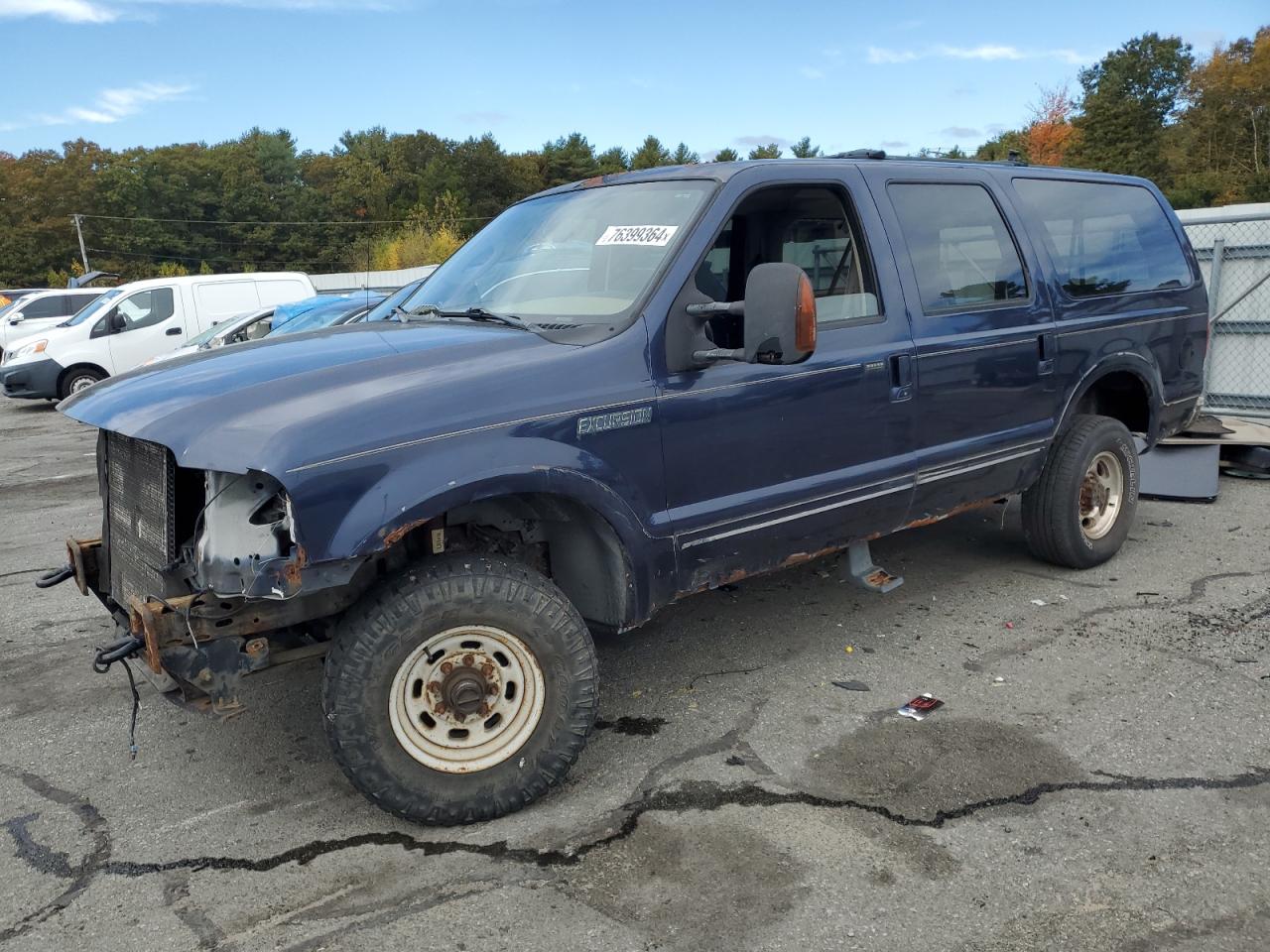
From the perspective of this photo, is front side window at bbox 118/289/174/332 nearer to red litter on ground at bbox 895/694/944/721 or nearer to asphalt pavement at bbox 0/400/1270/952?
asphalt pavement at bbox 0/400/1270/952

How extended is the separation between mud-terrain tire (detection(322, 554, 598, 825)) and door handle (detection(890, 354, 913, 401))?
174cm

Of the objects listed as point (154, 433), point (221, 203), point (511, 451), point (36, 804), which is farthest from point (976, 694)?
point (221, 203)

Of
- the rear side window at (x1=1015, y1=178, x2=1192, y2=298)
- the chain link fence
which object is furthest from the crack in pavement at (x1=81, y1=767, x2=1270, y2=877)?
the chain link fence

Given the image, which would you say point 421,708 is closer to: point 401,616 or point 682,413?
point 401,616

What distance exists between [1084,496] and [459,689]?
12.7ft

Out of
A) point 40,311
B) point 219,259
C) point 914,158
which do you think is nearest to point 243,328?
point 914,158

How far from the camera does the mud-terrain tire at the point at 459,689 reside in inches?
119

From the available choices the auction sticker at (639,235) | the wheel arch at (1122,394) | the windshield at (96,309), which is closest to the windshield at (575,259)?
the auction sticker at (639,235)

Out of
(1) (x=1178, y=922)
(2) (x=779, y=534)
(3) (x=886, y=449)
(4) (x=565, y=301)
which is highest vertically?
(4) (x=565, y=301)

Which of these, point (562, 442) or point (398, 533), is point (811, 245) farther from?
point (398, 533)

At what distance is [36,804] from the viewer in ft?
11.4

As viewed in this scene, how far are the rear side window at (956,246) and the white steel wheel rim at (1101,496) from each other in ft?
4.15

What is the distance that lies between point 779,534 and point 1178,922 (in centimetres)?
180

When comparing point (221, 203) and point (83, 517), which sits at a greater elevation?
point (221, 203)
